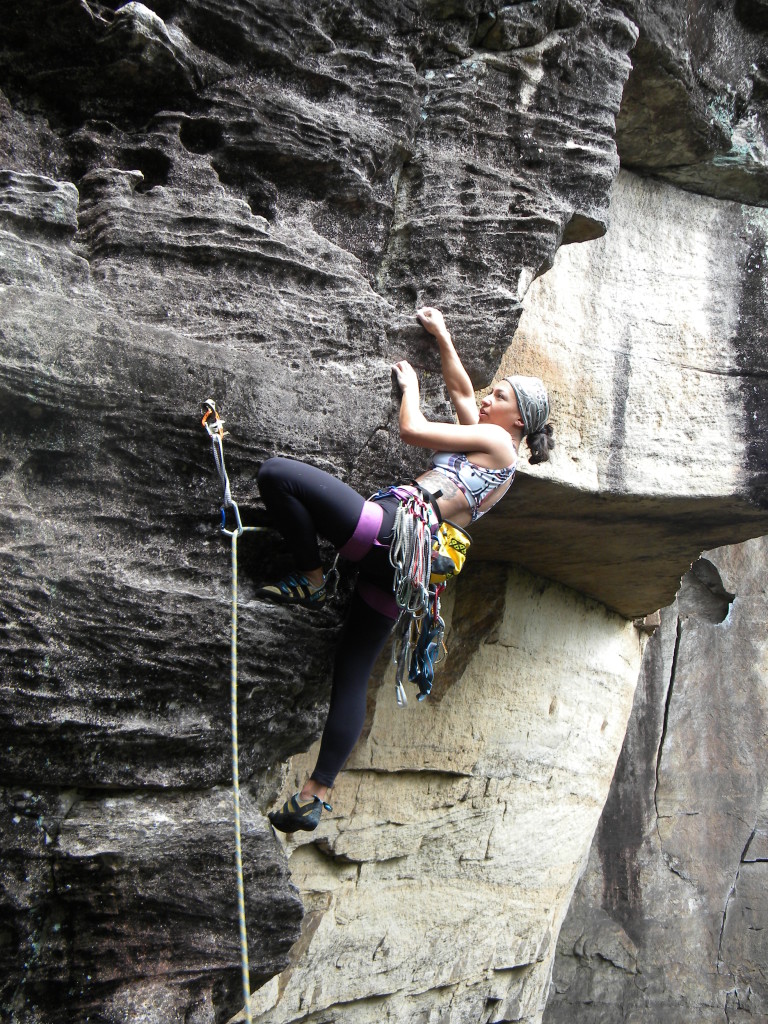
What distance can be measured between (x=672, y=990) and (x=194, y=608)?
5.88 metres

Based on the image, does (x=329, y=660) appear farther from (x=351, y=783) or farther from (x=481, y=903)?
(x=481, y=903)

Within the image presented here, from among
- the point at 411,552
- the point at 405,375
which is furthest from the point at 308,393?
the point at 411,552

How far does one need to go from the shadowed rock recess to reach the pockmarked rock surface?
2063 millimetres

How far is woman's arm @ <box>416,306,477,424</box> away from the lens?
140 inches

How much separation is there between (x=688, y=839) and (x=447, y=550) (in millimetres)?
5267

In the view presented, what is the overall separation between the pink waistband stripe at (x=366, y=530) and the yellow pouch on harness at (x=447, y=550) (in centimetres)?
21

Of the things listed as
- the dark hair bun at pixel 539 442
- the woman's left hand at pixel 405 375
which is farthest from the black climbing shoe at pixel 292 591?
the dark hair bun at pixel 539 442

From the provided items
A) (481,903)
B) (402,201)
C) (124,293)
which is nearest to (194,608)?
(124,293)

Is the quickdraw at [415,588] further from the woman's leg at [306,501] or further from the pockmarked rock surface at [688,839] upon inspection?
the pockmarked rock surface at [688,839]

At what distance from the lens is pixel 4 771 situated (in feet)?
9.62

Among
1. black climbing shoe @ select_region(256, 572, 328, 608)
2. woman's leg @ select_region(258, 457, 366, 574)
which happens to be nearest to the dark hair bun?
woman's leg @ select_region(258, 457, 366, 574)

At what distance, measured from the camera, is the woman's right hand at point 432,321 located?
3.65m

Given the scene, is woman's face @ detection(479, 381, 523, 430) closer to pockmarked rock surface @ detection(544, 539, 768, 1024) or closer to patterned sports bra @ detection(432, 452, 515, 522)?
patterned sports bra @ detection(432, 452, 515, 522)

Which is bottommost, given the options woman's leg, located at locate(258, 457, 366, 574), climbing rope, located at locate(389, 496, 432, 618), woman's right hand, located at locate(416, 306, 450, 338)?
climbing rope, located at locate(389, 496, 432, 618)
